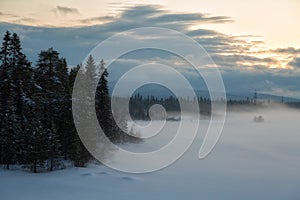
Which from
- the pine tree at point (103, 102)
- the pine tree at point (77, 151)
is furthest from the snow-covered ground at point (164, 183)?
the pine tree at point (103, 102)

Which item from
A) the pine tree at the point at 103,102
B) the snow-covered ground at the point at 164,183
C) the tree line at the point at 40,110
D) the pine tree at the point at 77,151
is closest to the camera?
the snow-covered ground at the point at 164,183

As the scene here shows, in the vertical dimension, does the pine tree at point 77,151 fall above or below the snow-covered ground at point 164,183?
above

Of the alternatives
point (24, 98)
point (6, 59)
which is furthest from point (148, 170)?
point (6, 59)

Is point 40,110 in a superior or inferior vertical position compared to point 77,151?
superior

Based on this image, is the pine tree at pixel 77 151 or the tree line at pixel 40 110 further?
the pine tree at pixel 77 151

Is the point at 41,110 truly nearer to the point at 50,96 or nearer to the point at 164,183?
the point at 50,96

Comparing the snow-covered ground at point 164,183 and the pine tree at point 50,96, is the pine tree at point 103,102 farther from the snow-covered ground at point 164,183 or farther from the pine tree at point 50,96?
the snow-covered ground at point 164,183

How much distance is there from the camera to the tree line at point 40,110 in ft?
128

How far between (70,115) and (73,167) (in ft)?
18.5

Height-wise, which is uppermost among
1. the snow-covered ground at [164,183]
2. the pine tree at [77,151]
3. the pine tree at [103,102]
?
the pine tree at [103,102]

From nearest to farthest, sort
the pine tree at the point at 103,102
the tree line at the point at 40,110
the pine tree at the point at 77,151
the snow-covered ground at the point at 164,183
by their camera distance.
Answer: the snow-covered ground at the point at 164,183, the tree line at the point at 40,110, the pine tree at the point at 77,151, the pine tree at the point at 103,102

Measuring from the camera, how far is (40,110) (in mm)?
42750

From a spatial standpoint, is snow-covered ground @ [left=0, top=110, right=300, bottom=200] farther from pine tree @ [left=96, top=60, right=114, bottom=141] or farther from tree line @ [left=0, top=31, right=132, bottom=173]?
pine tree @ [left=96, top=60, right=114, bottom=141]

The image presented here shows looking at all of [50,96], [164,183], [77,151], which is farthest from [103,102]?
[164,183]
